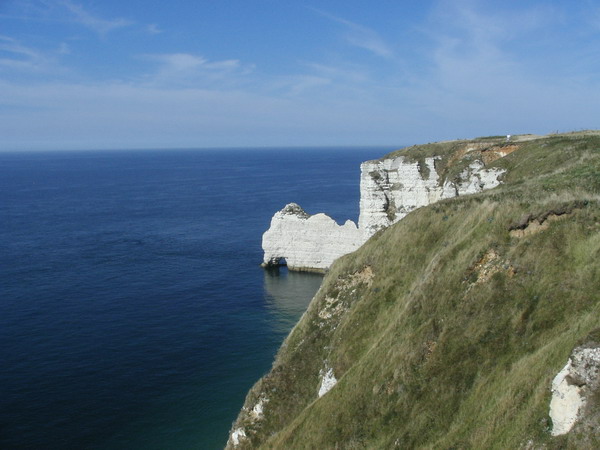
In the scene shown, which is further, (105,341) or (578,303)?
(105,341)

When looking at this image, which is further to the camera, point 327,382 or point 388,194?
point 388,194

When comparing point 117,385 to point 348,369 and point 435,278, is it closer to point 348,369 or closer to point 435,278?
point 348,369

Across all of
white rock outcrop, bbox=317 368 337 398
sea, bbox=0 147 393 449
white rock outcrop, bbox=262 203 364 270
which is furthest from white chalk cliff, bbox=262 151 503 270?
white rock outcrop, bbox=317 368 337 398

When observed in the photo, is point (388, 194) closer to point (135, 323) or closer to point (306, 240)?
point (306, 240)

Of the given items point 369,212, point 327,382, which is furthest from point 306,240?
point 327,382

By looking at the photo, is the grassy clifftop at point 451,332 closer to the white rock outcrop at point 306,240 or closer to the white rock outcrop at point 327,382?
the white rock outcrop at point 327,382

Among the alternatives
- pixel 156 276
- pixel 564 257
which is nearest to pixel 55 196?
pixel 156 276

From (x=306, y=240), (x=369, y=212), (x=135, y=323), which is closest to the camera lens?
(x=135, y=323)

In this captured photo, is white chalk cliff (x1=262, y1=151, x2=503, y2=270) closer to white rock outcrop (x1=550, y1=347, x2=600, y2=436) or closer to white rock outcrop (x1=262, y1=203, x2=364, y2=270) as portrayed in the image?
white rock outcrop (x1=262, y1=203, x2=364, y2=270)
